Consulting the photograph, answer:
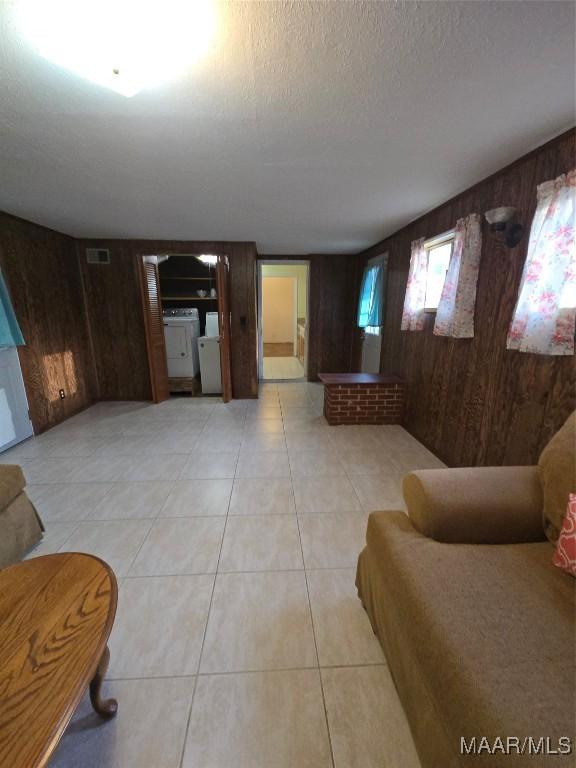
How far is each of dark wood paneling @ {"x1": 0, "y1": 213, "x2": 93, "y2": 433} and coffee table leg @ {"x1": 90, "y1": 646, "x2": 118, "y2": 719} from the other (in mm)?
3024

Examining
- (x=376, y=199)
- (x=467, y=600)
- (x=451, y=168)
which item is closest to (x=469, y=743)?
(x=467, y=600)

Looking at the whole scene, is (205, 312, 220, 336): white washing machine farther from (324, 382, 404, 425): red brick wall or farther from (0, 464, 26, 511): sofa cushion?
(0, 464, 26, 511): sofa cushion

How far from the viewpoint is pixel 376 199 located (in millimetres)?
2445


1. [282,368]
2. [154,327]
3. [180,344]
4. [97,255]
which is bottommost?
[282,368]

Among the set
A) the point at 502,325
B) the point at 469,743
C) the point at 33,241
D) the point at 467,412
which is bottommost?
the point at 469,743

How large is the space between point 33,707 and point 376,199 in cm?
314

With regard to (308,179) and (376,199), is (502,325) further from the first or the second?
(308,179)

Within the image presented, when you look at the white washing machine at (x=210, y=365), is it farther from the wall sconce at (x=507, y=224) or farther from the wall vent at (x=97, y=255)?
the wall sconce at (x=507, y=224)

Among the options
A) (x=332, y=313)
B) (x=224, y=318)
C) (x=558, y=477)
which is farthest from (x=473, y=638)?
(x=332, y=313)

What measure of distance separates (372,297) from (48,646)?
415 cm

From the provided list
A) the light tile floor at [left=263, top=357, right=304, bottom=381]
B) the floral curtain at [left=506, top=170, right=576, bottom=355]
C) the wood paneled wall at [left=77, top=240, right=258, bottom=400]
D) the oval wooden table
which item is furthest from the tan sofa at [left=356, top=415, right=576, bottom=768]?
the light tile floor at [left=263, top=357, right=304, bottom=381]

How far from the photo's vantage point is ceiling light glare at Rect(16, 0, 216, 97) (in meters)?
0.87

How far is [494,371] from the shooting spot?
6.54 ft

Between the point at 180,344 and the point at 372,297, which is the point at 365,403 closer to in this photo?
the point at 372,297
